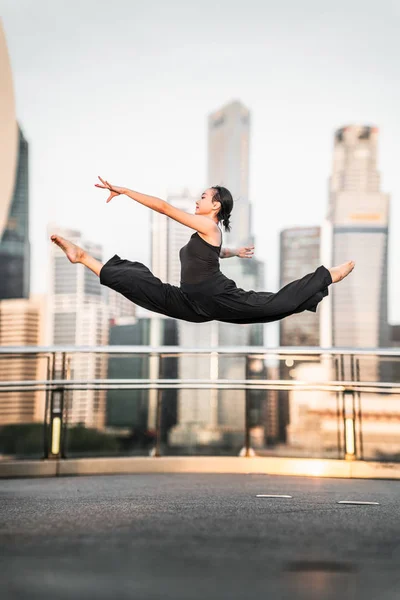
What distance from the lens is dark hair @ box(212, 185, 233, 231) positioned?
4918 millimetres

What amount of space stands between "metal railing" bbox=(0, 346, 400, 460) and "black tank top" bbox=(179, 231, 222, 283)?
256 cm

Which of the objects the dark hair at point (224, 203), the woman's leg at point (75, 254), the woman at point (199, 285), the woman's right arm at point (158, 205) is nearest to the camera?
the woman's right arm at point (158, 205)

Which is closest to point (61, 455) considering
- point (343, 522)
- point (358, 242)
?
point (343, 522)

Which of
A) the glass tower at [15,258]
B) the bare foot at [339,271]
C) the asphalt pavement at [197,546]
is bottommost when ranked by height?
the asphalt pavement at [197,546]

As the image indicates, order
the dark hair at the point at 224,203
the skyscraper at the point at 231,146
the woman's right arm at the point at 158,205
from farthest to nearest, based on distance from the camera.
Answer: the skyscraper at the point at 231,146
the dark hair at the point at 224,203
the woman's right arm at the point at 158,205

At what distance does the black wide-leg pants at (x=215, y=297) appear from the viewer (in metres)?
4.54

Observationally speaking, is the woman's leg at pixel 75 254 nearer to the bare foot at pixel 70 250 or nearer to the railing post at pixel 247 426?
the bare foot at pixel 70 250

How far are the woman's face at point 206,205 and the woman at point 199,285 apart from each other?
0.30ft

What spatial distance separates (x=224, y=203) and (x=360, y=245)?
17293 centimetres

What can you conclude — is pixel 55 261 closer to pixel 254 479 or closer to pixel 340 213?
pixel 340 213

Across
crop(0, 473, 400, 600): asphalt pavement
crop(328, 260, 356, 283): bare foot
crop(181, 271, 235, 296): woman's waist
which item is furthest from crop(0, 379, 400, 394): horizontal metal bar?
crop(181, 271, 235, 296): woman's waist

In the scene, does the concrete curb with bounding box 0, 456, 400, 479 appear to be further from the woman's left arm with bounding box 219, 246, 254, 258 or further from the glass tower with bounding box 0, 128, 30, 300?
the glass tower with bounding box 0, 128, 30, 300

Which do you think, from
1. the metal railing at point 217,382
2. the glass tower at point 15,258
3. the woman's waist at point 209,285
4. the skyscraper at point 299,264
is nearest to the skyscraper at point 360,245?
the skyscraper at point 299,264

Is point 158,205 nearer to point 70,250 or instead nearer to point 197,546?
point 70,250
